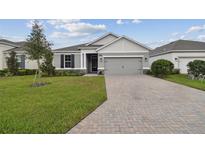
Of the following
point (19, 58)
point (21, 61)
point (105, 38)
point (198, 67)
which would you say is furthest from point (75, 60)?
point (198, 67)

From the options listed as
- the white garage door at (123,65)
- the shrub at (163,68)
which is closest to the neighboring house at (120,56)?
the white garage door at (123,65)

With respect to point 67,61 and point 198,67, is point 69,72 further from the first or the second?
point 198,67

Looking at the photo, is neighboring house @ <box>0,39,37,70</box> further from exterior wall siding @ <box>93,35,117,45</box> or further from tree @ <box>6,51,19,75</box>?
exterior wall siding @ <box>93,35,117,45</box>

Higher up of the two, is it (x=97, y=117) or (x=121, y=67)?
(x=121, y=67)

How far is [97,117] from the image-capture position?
5379 mm

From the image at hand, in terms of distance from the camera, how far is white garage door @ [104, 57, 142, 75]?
2189 cm

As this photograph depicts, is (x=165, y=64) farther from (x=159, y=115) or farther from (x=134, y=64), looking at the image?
(x=159, y=115)

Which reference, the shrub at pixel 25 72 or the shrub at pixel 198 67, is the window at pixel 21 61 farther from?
the shrub at pixel 198 67

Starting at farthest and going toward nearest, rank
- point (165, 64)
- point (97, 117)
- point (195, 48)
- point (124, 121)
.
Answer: point (195, 48) < point (165, 64) < point (97, 117) < point (124, 121)

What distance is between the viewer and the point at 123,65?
2195cm

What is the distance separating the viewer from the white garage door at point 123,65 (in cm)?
2189
